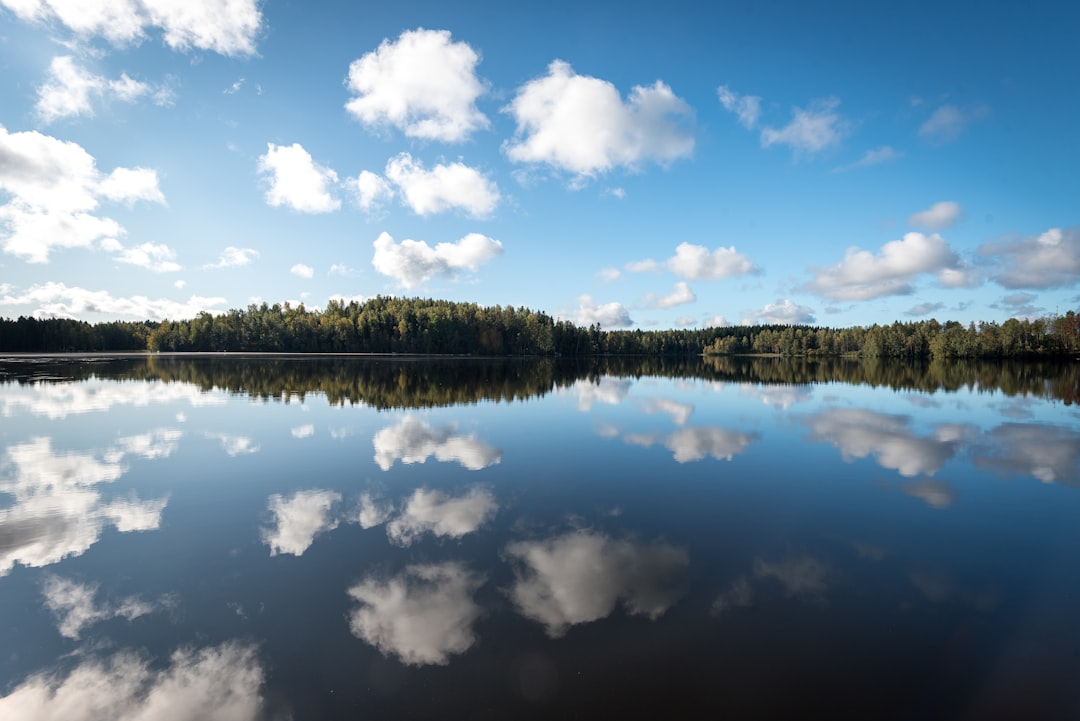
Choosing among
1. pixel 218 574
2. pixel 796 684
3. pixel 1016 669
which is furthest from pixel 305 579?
pixel 1016 669

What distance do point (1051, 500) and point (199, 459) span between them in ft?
93.0

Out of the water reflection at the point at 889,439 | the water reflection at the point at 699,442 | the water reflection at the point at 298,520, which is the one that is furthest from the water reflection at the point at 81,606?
the water reflection at the point at 889,439

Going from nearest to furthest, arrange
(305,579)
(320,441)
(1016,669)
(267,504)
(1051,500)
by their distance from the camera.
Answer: (1016,669)
(305,579)
(267,504)
(1051,500)
(320,441)

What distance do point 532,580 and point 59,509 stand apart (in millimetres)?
12990

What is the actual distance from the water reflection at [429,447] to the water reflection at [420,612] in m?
7.93

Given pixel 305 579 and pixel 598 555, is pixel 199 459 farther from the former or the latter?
pixel 598 555

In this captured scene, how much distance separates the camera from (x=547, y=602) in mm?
8227

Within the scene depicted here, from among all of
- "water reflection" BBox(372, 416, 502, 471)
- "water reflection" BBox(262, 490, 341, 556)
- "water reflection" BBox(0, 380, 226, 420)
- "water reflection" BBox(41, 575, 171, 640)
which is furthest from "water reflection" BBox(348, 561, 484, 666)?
"water reflection" BBox(0, 380, 226, 420)

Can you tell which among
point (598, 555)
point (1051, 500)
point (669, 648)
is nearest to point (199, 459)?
point (598, 555)

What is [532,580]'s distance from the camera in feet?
29.3

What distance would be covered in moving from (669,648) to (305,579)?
6540mm

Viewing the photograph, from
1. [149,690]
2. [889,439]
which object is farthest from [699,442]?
[149,690]

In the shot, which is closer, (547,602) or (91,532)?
(547,602)

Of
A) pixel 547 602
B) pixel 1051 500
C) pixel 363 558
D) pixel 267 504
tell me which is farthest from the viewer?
pixel 1051 500
